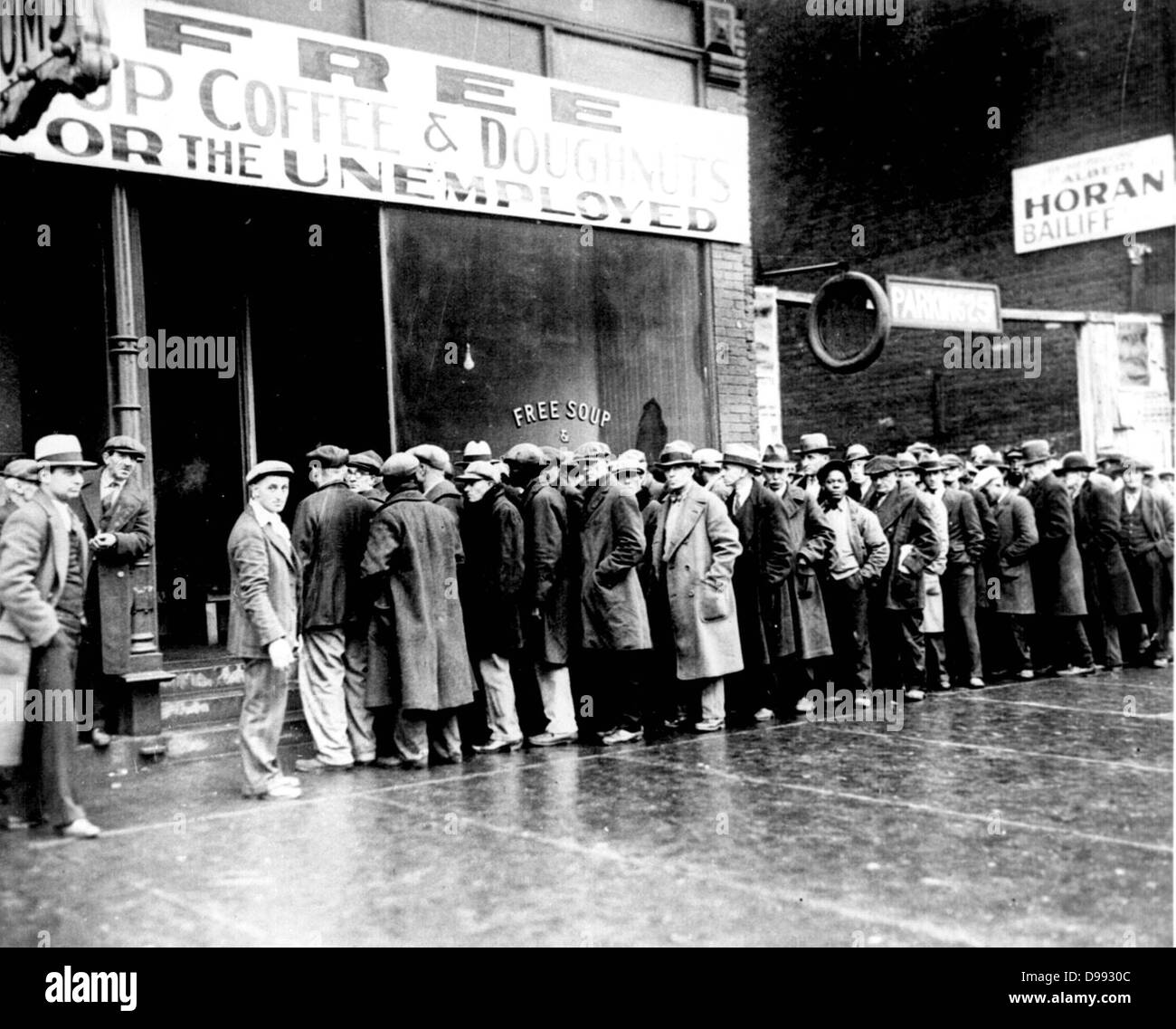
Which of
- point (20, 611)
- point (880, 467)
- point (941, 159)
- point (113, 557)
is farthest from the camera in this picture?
point (941, 159)

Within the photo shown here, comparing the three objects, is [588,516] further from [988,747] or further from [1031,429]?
[1031,429]

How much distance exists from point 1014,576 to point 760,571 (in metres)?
3.24

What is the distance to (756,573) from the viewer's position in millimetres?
10219

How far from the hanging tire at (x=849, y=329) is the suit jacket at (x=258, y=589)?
719 cm

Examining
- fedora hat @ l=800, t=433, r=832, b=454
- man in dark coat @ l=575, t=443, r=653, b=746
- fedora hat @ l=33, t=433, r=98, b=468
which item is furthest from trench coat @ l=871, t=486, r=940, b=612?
fedora hat @ l=33, t=433, r=98, b=468

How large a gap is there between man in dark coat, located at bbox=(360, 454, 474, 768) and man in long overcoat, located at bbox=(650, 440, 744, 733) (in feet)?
5.72

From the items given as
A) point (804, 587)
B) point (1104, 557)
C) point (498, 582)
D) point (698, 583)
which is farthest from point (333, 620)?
point (1104, 557)

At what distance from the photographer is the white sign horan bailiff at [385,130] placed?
9.45 m

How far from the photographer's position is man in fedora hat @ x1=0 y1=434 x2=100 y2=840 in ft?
21.7

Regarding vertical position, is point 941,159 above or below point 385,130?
above

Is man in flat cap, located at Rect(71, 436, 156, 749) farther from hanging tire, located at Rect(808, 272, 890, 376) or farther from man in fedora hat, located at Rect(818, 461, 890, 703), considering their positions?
hanging tire, located at Rect(808, 272, 890, 376)

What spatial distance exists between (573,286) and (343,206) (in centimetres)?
228

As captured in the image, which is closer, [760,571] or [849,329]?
[760,571]

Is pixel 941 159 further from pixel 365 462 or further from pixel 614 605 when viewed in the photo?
pixel 365 462
